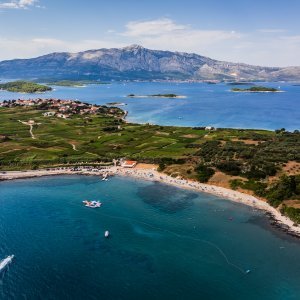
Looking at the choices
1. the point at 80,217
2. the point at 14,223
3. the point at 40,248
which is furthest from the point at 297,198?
the point at 14,223

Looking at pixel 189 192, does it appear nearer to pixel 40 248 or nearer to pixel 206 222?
pixel 206 222

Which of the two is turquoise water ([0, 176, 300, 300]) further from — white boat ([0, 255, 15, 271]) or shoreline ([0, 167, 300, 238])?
shoreline ([0, 167, 300, 238])

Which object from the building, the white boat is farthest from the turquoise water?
the building

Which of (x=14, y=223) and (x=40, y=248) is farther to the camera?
(x=14, y=223)

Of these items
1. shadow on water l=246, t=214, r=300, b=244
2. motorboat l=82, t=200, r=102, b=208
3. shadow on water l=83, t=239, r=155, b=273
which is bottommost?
motorboat l=82, t=200, r=102, b=208

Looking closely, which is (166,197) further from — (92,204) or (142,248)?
(142,248)

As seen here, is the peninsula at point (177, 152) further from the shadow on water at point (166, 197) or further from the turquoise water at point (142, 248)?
the turquoise water at point (142, 248)

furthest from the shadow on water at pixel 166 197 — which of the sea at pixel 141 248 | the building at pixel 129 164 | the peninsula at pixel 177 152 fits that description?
the building at pixel 129 164

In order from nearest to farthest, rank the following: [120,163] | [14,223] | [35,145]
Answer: [14,223]
[120,163]
[35,145]
